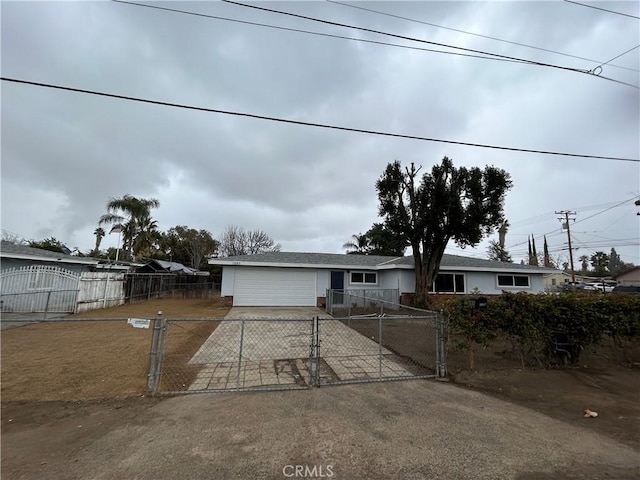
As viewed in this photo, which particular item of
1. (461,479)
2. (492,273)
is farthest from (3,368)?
(492,273)

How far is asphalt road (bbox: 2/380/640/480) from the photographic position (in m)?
2.88

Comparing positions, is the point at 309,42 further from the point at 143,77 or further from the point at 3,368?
the point at 3,368

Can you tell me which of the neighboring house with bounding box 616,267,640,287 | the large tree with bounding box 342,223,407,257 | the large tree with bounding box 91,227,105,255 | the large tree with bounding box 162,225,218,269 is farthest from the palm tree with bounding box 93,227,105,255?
the neighboring house with bounding box 616,267,640,287

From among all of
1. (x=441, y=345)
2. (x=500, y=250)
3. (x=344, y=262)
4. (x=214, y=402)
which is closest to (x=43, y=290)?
(x=214, y=402)

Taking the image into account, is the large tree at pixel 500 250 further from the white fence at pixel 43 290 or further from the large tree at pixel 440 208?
the white fence at pixel 43 290

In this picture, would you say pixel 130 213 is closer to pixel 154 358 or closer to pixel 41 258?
pixel 41 258

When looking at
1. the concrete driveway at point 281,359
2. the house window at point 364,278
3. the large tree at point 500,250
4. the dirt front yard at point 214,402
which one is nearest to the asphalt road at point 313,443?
the dirt front yard at point 214,402

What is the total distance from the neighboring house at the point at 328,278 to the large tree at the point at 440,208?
5.24 feet

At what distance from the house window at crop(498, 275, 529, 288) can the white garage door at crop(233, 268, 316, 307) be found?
12155 millimetres

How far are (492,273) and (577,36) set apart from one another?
15.2 metres

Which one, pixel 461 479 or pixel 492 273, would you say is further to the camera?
pixel 492 273

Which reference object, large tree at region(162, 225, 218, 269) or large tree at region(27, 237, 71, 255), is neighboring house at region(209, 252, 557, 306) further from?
large tree at region(27, 237, 71, 255)

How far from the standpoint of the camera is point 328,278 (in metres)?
19.1

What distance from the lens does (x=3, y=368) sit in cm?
591
